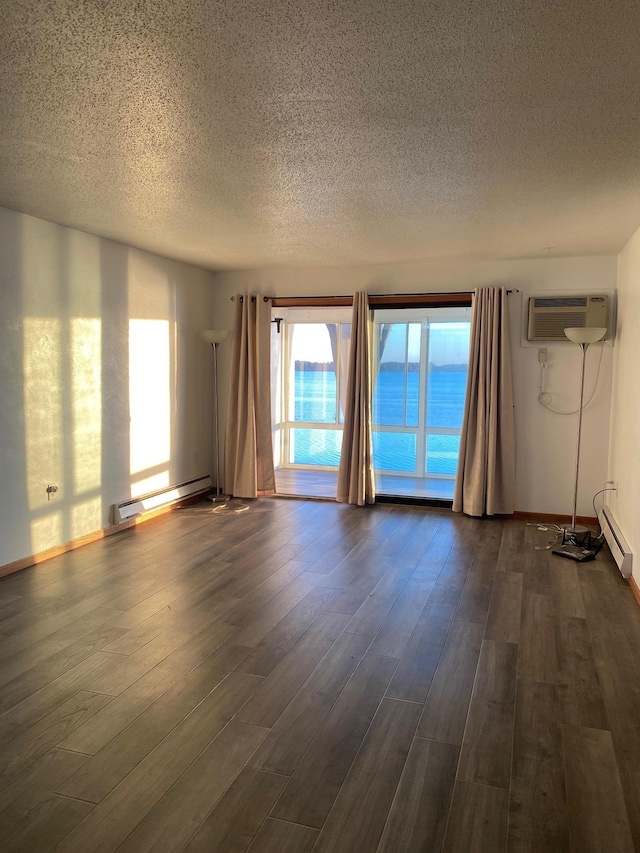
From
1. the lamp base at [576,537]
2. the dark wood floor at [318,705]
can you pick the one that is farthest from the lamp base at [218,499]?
the lamp base at [576,537]

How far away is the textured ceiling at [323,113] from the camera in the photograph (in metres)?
1.88

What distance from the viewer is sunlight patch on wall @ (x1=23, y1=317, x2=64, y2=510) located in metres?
4.40

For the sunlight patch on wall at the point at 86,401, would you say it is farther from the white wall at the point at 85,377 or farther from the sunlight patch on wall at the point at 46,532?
the sunlight patch on wall at the point at 46,532

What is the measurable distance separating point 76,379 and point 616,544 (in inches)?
166

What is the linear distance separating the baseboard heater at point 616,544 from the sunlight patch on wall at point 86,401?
4.01 metres

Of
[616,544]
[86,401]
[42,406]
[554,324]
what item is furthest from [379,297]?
[42,406]

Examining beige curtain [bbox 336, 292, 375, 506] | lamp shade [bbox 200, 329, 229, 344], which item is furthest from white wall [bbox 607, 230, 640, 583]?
lamp shade [bbox 200, 329, 229, 344]

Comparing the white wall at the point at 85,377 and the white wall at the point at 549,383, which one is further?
the white wall at the point at 549,383

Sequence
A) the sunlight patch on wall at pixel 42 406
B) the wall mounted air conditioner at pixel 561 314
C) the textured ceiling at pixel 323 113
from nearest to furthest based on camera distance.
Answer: the textured ceiling at pixel 323 113 → the sunlight patch on wall at pixel 42 406 → the wall mounted air conditioner at pixel 561 314

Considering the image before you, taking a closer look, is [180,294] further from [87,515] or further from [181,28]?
[181,28]

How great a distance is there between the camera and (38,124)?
2695mm

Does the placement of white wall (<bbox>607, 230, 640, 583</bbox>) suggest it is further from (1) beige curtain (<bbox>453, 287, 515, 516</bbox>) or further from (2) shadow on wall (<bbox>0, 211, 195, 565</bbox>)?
(2) shadow on wall (<bbox>0, 211, 195, 565</bbox>)

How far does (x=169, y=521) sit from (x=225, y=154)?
3645mm

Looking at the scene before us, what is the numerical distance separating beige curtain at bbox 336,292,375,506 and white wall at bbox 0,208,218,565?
5.44 ft
